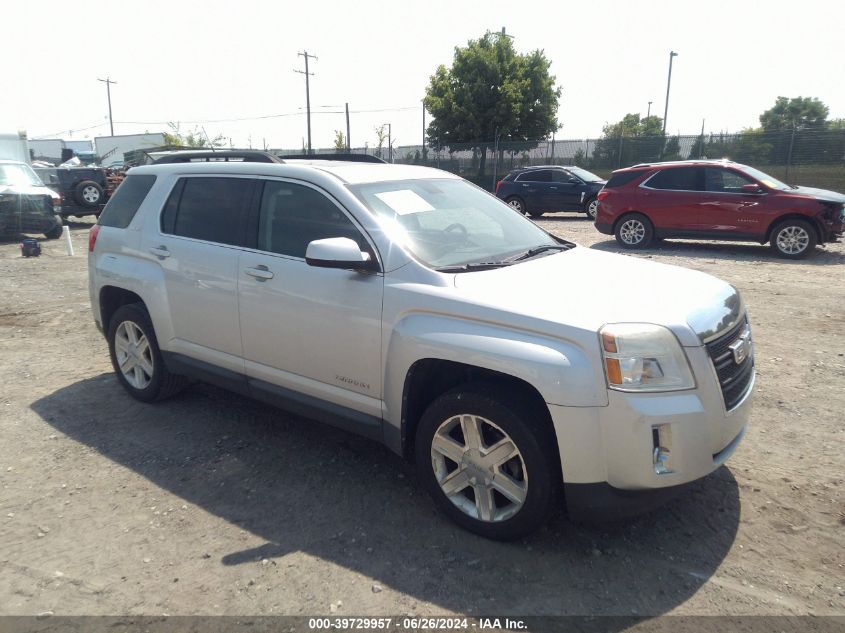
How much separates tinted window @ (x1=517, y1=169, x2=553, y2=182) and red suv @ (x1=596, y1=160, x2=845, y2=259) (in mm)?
5842

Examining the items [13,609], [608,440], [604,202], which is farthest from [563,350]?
[604,202]

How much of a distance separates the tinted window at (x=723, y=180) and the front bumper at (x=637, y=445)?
1038 cm

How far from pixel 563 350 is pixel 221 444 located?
2.62 meters

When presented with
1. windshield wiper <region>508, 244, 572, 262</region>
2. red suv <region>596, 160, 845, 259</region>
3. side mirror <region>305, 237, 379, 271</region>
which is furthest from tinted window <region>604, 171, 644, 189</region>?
side mirror <region>305, 237, 379, 271</region>

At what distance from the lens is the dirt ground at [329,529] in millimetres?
2820

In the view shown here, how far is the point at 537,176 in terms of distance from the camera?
19312 millimetres

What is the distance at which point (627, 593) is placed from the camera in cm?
282

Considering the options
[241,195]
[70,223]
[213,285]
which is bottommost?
[70,223]

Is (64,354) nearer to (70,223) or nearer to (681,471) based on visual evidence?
(681,471)

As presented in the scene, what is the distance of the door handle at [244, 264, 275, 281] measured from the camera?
3935mm

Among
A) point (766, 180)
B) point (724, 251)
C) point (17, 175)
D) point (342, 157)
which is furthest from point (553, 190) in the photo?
point (342, 157)

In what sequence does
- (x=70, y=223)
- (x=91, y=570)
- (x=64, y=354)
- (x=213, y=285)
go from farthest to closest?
(x=70, y=223)
(x=64, y=354)
(x=213, y=285)
(x=91, y=570)

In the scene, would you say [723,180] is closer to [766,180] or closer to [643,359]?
[766,180]

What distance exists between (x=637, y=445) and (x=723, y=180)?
1089 cm
